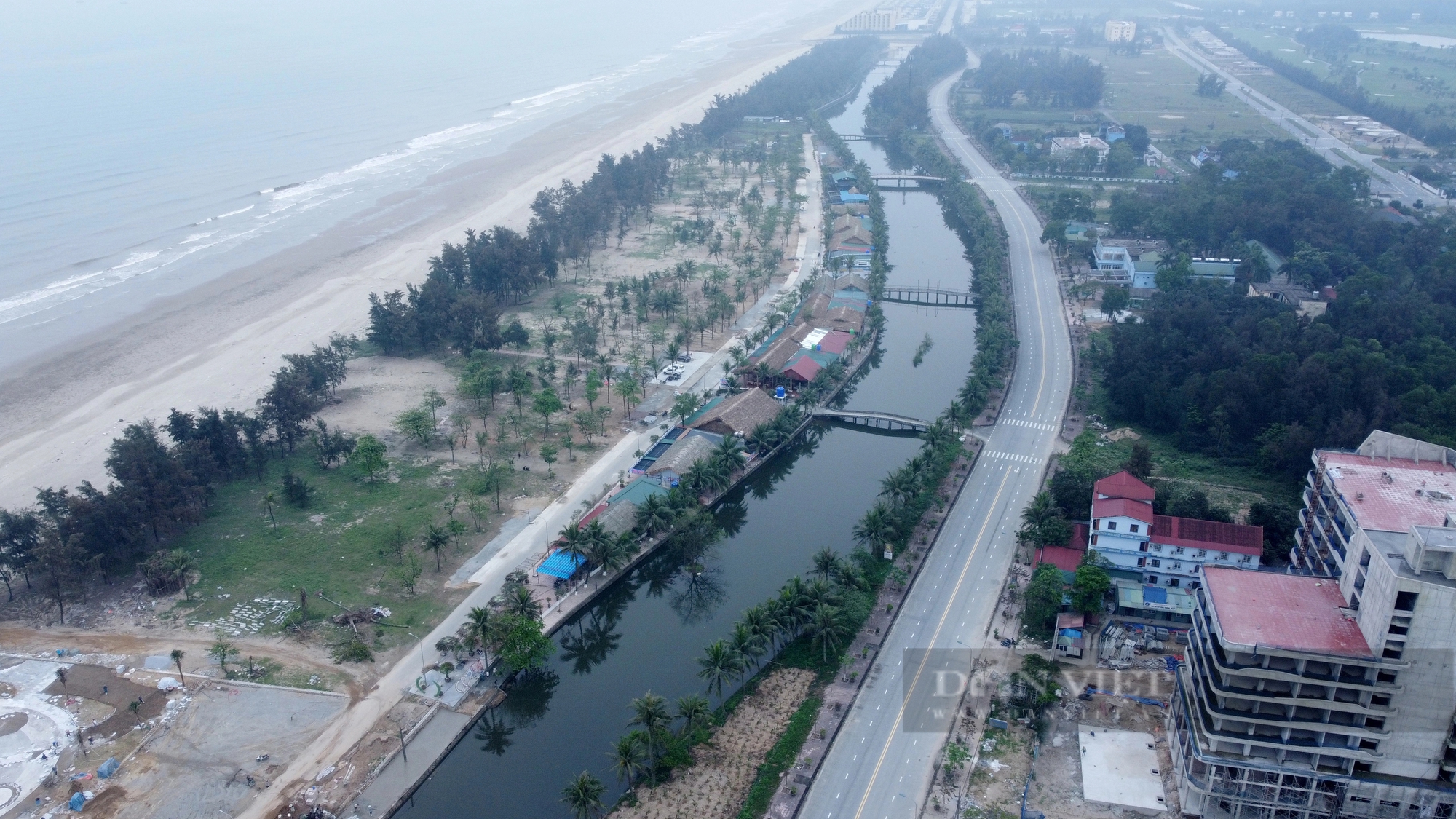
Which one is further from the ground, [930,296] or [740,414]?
[740,414]

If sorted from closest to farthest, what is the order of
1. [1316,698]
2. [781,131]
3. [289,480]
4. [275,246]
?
[1316,698]
[289,480]
[275,246]
[781,131]

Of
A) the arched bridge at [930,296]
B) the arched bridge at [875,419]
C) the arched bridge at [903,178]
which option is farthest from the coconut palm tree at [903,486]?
the arched bridge at [903,178]

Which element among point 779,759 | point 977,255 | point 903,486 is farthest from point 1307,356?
point 779,759

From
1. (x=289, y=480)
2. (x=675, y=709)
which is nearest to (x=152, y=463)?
(x=289, y=480)

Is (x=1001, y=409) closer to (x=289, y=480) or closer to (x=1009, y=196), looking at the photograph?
(x=289, y=480)

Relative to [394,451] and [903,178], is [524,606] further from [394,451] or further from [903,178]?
[903,178]

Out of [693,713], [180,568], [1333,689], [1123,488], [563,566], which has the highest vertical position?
[1333,689]
